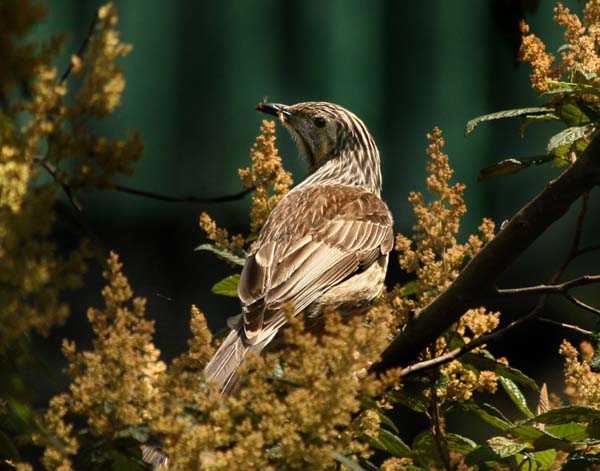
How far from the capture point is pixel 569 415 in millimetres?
2453

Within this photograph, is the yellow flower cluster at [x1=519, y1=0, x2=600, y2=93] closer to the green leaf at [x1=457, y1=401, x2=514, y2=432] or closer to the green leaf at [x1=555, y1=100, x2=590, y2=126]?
the green leaf at [x1=555, y1=100, x2=590, y2=126]

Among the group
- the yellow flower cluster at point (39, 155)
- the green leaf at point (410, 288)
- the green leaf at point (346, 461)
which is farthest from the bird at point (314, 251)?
Answer: the yellow flower cluster at point (39, 155)

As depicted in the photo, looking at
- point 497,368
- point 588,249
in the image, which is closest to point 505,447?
point 497,368

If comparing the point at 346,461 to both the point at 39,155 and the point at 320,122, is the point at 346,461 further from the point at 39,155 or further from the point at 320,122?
the point at 320,122

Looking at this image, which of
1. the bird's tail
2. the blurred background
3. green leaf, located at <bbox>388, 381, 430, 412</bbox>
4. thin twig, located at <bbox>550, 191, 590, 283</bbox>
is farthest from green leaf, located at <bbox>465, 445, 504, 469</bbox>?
the blurred background

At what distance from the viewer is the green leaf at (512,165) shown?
9.20ft

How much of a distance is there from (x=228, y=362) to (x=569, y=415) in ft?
4.56

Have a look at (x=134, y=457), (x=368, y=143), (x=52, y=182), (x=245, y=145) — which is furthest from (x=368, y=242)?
(x=52, y=182)

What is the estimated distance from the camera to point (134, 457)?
76.4 inches

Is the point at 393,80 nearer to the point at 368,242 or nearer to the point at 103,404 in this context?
the point at 368,242

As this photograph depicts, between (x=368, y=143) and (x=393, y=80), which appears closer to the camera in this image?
(x=368, y=143)

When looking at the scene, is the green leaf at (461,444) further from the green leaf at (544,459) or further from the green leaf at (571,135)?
the green leaf at (571,135)

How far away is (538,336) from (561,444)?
510 cm

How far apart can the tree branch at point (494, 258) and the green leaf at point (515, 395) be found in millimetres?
286
